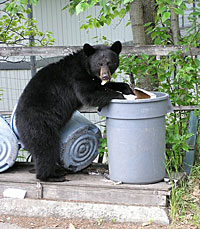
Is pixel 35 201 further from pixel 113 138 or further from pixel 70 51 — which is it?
pixel 70 51

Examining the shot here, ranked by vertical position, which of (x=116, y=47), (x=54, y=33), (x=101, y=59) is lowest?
(x=101, y=59)

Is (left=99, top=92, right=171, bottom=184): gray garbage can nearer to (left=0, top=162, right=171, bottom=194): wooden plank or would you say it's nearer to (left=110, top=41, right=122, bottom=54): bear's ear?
(left=0, top=162, right=171, bottom=194): wooden plank

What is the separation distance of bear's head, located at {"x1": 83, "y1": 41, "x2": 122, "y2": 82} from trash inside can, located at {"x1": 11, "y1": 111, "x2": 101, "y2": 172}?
0.63 meters

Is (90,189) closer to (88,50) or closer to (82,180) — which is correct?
(82,180)

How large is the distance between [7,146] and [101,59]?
143 cm

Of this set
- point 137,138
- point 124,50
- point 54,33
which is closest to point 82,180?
point 137,138

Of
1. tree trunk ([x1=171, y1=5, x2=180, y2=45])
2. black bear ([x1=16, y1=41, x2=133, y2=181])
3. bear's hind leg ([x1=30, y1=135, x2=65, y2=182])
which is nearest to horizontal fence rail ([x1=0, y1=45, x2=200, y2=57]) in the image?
black bear ([x1=16, y1=41, x2=133, y2=181])

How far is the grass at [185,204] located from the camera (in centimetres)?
382

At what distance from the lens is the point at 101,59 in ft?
13.9

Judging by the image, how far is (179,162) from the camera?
15.7 feet

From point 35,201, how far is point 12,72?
18.2ft

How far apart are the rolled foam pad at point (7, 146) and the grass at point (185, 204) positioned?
1.81m

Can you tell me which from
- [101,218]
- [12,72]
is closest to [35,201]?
[101,218]

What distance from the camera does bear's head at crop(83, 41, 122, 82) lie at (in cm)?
421
